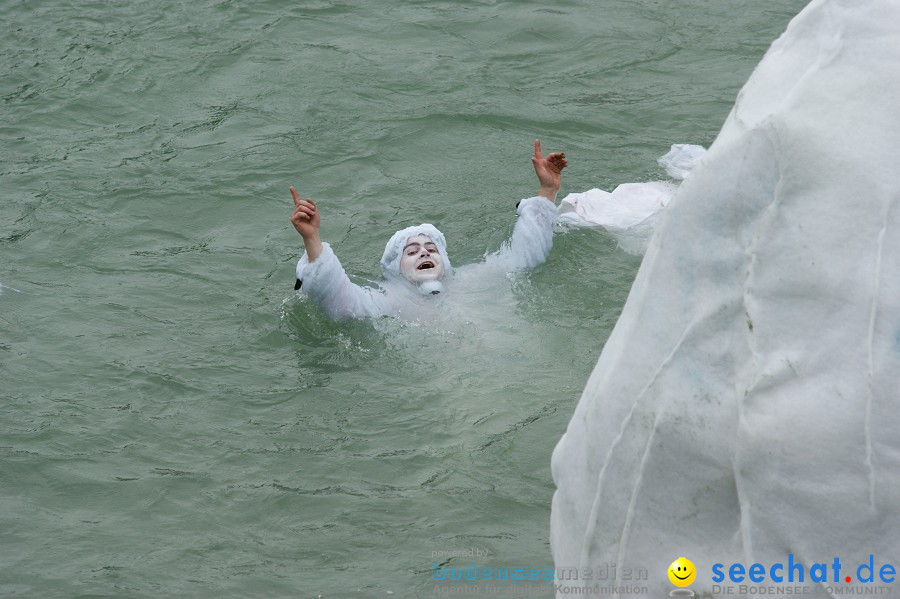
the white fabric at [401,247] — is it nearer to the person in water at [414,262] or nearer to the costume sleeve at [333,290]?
the person in water at [414,262]

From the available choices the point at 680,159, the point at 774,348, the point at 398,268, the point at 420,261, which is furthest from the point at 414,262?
the point at 774,348

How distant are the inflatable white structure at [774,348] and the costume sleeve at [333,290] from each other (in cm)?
417

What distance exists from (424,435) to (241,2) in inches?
280

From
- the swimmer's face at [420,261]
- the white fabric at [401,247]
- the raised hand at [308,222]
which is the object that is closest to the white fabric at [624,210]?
the white fabric at [401,247]

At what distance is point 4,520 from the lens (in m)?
5.62

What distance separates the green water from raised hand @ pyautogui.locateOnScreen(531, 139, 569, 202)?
480mm

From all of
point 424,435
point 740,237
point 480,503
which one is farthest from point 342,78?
point 740,237

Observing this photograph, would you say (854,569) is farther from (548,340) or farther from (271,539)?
(548,340)

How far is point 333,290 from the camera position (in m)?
7.06

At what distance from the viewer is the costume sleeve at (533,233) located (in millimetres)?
7781

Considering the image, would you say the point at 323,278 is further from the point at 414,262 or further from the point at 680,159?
the point at 680,159

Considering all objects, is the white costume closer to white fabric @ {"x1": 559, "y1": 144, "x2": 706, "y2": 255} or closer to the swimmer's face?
the swimmer's face

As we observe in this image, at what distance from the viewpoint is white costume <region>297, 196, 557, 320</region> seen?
7.01 metres

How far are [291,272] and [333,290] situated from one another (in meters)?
1.24
